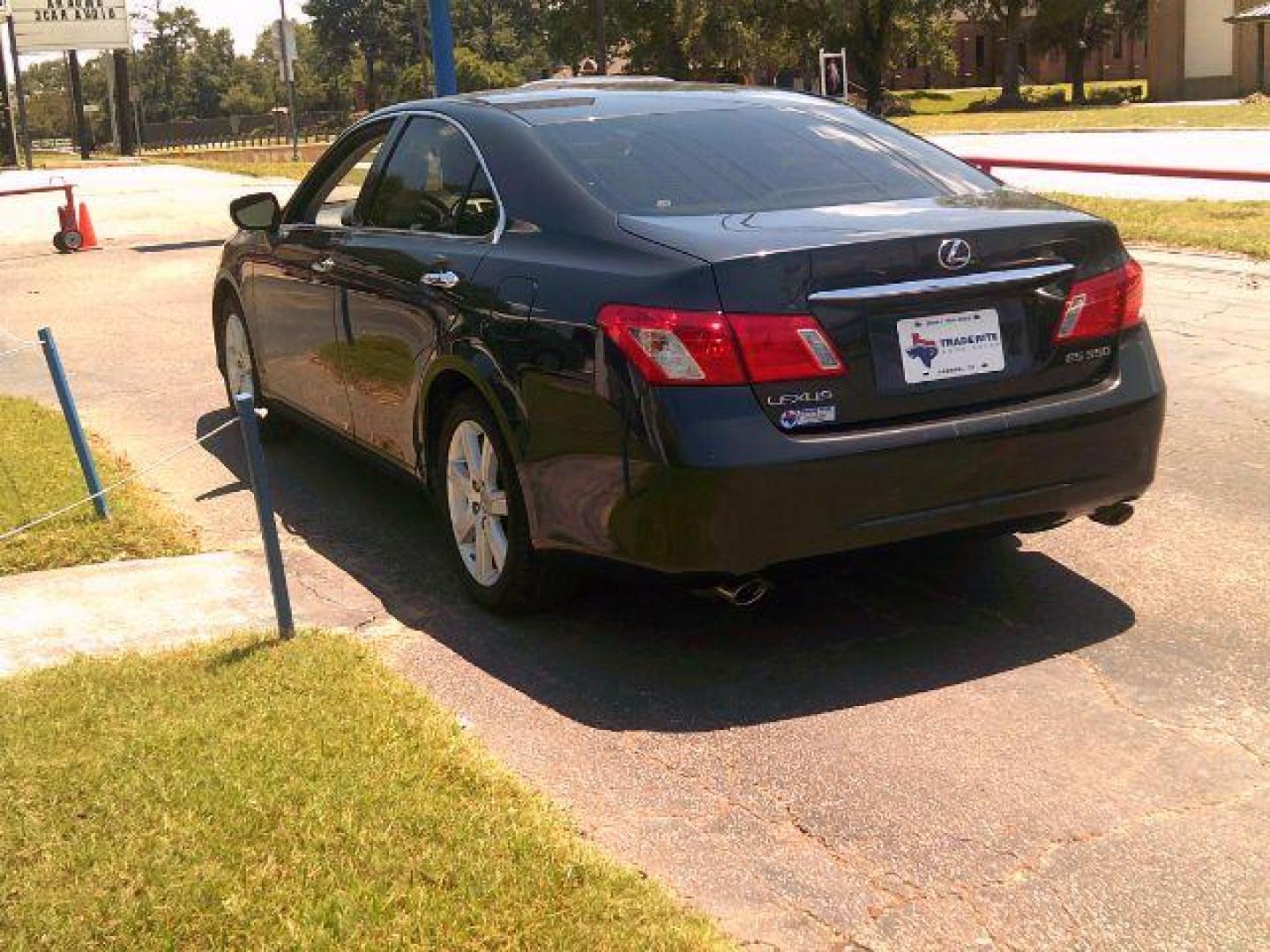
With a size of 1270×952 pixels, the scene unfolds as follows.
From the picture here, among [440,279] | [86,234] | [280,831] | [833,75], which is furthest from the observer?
[833,75]

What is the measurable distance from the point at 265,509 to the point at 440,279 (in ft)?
3.51

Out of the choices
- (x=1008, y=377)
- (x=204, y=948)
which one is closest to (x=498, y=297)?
(x=1008, y=377)

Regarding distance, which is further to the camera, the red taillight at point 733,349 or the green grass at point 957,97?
the green grass at point 957,97

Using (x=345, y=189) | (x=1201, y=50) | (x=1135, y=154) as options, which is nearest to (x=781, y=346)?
(x=345, y=189)

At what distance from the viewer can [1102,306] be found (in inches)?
187

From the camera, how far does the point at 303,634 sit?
503cm

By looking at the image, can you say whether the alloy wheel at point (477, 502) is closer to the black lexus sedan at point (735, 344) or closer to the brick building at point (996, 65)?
the black lexus sedan at point (735, 344)

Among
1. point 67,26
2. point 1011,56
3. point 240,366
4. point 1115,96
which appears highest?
point 67,26

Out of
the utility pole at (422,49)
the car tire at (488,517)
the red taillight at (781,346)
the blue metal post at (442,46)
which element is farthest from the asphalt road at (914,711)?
the utility pole at (422,49)

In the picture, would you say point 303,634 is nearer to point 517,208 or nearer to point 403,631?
point 403,631

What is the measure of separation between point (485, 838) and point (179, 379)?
7168mm

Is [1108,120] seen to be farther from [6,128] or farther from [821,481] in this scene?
[821,481]

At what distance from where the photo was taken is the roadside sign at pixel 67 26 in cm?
5188

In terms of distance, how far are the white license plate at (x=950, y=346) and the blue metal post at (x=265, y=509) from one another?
1.87 metres
